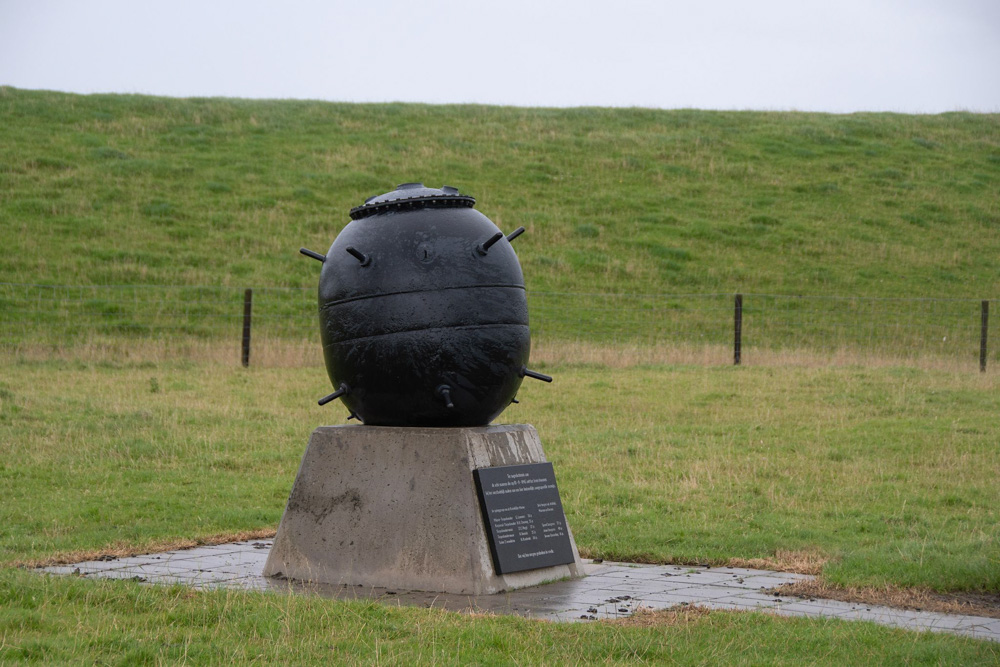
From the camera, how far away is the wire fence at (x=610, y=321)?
2555cm

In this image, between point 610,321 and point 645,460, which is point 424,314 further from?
point 610,321

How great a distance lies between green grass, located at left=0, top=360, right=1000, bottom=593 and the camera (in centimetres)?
976

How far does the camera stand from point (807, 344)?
2823 cm

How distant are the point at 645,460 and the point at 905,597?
236 inches

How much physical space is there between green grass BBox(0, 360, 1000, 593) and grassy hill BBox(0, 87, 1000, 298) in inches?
424

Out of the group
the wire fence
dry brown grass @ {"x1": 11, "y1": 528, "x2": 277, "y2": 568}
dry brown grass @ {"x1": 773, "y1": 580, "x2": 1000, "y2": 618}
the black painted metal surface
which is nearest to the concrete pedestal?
the black painted metal surface

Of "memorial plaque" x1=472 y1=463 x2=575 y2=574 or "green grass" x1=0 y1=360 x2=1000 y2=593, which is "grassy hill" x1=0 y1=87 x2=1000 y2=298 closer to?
"green grass" x1=0 y1=360 x2=1000 y2=593

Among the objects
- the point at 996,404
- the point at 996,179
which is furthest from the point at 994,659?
the point at 996,179

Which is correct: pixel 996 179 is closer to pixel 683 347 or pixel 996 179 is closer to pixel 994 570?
pixel 683 347

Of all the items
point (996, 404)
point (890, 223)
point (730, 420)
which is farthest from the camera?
point (890, 223)

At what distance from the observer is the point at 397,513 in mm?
8070

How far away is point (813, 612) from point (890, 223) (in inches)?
1295

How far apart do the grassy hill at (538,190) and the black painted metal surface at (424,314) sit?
21.7 meters

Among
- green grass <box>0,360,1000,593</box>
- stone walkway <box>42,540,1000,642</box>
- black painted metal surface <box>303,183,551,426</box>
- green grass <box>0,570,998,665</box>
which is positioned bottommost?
green grass <box>0,360,1000,593</box>
